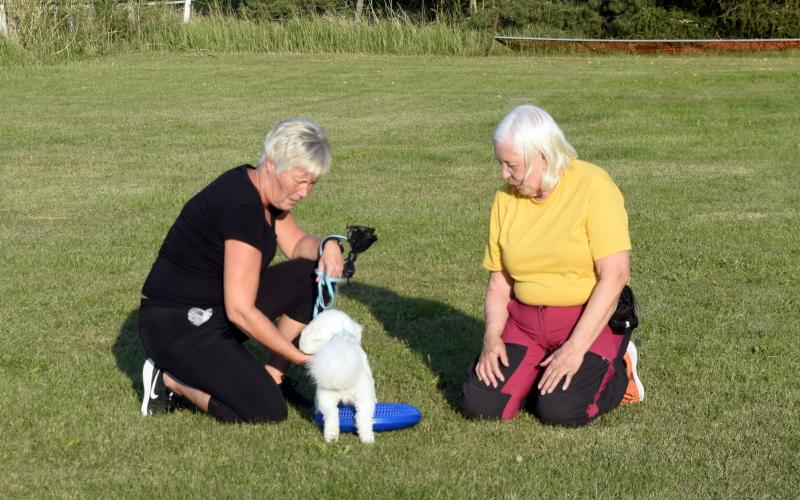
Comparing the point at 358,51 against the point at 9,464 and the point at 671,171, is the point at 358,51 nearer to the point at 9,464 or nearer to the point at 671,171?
the point at 671,171

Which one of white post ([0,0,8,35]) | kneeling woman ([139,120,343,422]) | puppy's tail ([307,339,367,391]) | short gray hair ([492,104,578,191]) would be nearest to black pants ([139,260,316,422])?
kneeling woman ([139,120,343,422])

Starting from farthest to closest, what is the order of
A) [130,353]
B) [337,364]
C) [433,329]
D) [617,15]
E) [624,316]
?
[617,15]
[433,329]
[130,353]
[624,316]
[337,364]

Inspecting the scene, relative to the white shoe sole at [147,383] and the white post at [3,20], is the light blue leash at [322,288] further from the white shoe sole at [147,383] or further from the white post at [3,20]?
the white post at [3,20]

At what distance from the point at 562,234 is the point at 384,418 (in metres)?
1.12

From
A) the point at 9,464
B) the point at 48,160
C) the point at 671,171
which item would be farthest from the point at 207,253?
the point at 48,160

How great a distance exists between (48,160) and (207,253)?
862cm

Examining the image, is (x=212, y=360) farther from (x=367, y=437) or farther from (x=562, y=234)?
(x=562, y=234)

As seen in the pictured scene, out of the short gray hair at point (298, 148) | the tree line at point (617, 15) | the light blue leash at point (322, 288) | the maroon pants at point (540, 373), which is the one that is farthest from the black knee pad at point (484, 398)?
the tree line at point (617, 15)

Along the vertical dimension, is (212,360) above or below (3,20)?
below

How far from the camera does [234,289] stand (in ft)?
15.4

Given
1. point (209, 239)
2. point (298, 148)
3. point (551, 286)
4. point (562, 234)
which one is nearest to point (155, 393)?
point (209, 239)

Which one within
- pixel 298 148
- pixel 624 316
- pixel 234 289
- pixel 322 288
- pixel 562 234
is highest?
pixel 298 148

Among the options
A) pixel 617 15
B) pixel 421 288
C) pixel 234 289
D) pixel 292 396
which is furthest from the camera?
pixel 617 15

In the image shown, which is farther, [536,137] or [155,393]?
[155,393]
